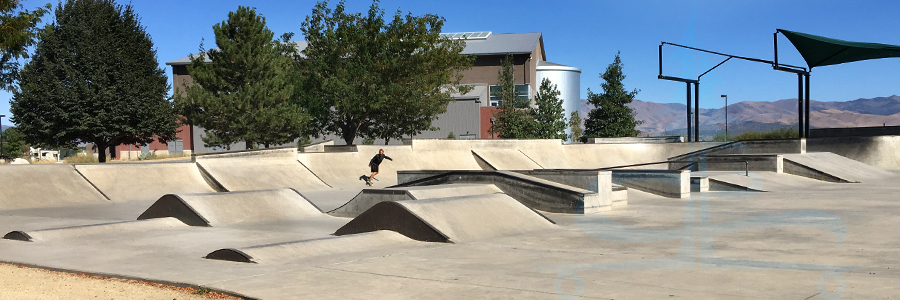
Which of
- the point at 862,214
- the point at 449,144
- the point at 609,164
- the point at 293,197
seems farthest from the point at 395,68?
the point at 862,214

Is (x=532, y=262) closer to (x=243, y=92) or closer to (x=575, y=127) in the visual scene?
(x=243, y=92)

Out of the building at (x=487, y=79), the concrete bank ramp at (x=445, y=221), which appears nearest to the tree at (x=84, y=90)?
the building at (x=487, y=79)

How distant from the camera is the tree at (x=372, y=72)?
3834 cm

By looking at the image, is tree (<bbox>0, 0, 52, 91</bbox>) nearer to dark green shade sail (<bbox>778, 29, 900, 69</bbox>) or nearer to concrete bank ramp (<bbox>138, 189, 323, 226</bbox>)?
concrete bank ramp (<bbox>138, 189, 323, 226</bbox>)

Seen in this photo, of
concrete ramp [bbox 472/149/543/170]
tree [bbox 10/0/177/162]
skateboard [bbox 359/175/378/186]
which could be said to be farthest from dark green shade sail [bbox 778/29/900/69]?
tree [bbox 10/0/177/162]

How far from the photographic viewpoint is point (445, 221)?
9109mm

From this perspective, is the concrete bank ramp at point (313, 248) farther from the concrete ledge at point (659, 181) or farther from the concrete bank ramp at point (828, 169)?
the concrete bank ramp at point (828, 169)

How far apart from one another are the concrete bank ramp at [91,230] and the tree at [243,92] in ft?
90.1

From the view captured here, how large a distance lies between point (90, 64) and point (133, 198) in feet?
81.1

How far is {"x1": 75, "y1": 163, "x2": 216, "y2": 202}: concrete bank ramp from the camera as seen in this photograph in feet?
58.4

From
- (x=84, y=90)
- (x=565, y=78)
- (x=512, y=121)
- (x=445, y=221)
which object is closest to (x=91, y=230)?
(x=445, y=221)

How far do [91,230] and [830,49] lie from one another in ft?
108

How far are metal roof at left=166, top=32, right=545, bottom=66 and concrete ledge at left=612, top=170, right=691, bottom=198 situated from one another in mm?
47665

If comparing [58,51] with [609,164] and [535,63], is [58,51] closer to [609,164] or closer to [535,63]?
[609,164]
